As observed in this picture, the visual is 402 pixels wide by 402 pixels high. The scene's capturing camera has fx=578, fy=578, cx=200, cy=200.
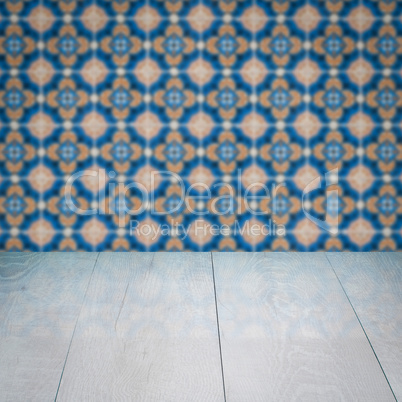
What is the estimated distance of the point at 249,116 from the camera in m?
1.68

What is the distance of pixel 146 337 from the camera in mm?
1159

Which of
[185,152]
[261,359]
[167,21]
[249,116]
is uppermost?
[167,21]

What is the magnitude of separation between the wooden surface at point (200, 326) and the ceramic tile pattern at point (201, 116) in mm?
102

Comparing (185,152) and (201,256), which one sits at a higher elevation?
(185,152)

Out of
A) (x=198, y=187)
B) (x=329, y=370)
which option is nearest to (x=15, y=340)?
(x=329, y=370)

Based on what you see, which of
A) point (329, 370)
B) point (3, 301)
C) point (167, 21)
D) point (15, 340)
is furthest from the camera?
point (167, 21)

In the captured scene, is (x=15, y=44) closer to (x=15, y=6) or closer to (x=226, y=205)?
(x=15, y=6)

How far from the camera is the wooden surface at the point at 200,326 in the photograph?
3.22 feet

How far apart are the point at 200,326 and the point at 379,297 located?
0.46 meters

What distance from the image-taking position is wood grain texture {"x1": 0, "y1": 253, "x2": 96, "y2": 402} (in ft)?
3.26

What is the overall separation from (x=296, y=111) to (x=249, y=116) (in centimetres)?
14

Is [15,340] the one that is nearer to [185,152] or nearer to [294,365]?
[294,365]

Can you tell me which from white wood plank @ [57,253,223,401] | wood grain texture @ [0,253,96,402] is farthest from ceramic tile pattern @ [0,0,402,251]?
white wood plank @ [57,253,223,401]

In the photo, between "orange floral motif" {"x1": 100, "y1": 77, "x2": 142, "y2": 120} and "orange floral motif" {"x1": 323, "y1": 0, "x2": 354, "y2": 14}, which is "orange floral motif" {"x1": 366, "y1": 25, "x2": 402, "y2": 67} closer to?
"orange floral motif" {"x1": 323, "y1": 0, "x2": 354, "y2": 14}
